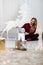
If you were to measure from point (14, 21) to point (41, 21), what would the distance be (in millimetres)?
640

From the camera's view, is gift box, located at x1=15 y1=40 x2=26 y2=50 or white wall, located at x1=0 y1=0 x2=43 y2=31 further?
white wall, located at x1=0 y1=0 x2=43 y2=31

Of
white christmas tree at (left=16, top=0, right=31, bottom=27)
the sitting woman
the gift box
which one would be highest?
white christmas tree at (left=16, top=0, right=31, bottom=27)

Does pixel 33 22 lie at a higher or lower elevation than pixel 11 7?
lower

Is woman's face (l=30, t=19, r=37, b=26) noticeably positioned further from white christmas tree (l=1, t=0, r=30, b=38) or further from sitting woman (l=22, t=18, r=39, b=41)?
white christmas tree (l=1, t=0, r=30, b=38)

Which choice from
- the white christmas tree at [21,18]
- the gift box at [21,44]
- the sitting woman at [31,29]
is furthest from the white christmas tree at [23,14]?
the gift box at [21,44]

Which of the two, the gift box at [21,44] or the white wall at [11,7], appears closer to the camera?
the gift box at [21,44]

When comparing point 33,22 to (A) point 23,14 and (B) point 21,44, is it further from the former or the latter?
(B) point 21,44

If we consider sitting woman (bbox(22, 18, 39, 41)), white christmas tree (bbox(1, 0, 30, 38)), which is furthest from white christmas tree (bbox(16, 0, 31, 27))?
sitting woman (bbox(22, 18, 39, 41))

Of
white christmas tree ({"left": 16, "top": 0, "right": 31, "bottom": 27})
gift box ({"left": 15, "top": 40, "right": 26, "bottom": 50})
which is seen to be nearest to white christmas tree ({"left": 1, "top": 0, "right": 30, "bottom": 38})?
white christmas tree ({"left": 16, "top": 0, "right": 31, "bottom": 27})

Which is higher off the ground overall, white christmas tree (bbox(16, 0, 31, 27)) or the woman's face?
white christmas tree (bbox(16, 0, 31, 27))

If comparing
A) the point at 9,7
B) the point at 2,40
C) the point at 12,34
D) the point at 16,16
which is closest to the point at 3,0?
the point at 9,7

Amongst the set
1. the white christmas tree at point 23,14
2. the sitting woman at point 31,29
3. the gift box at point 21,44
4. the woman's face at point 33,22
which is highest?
the white christmas tree at point 23,14

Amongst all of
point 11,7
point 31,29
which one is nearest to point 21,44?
point 31,29

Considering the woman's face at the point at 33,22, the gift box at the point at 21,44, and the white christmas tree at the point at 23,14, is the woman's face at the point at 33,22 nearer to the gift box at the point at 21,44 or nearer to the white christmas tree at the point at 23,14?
the white christmas tree at the point at 23,14
